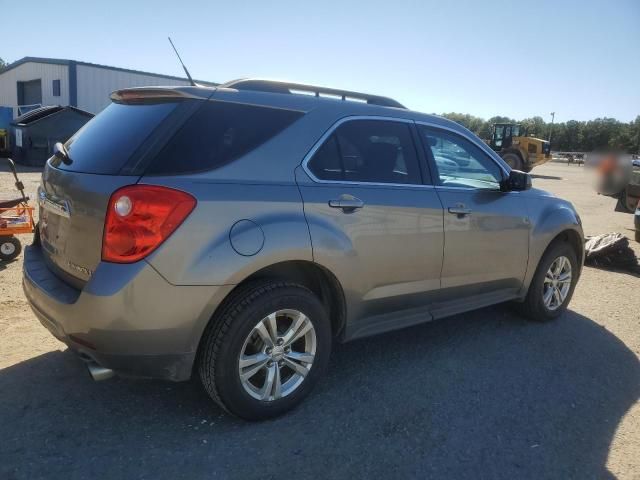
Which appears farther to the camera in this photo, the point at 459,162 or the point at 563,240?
the point at 563,240

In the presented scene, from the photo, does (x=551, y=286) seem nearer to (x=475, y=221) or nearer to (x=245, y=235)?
(x=475, y=221)

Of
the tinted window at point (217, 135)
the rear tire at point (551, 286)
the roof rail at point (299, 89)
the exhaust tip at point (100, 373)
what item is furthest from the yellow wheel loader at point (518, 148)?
the exhaust tip at point (100, 373)

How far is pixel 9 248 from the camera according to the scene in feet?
18.5

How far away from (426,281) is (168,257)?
6.15ft

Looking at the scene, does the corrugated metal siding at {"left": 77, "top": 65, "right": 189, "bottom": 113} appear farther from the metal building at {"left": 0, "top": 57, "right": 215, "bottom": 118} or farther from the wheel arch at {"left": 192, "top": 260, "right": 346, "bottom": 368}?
the wheel arch at {"left": 192, "top": 260, "right": 346, "bottom": 368}

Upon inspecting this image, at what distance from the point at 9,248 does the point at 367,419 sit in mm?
4693

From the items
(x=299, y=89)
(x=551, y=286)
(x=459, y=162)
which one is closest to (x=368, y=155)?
(x=299, y=89)

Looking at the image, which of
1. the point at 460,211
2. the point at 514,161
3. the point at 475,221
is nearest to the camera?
the point at 460,211

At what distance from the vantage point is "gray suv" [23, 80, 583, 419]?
94.7 inches

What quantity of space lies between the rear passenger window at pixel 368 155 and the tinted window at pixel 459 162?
24 cm

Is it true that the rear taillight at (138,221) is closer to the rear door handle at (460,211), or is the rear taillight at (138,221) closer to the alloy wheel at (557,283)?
A: the rear door handle at (460,211)

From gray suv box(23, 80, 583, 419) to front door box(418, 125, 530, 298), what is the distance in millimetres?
27

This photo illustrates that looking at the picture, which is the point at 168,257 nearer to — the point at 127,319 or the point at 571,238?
the point at 127,319

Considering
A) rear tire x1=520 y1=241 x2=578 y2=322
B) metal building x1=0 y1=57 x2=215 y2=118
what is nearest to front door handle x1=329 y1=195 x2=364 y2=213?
rear tire x1=520 y1=241 x2=578 y2=322
